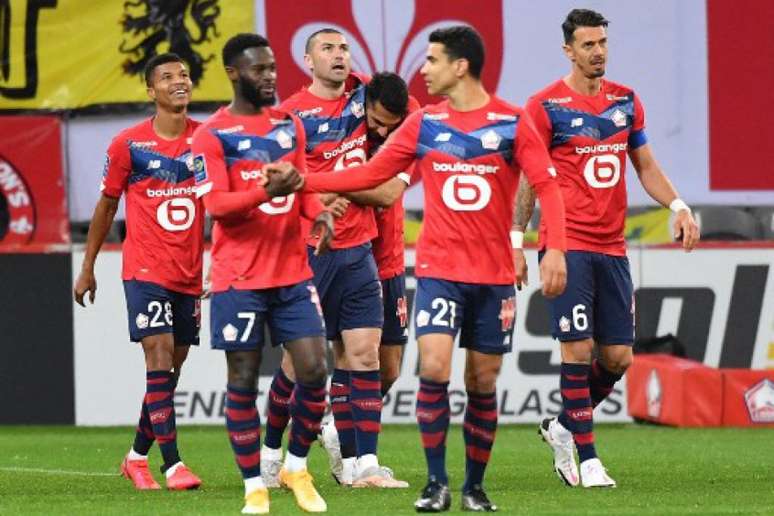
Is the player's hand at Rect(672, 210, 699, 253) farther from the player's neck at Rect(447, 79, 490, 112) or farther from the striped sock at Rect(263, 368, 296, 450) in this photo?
the striped sock at Rect(263, 368, 296, 450)

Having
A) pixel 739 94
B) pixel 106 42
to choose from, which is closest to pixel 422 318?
pixel 106 42

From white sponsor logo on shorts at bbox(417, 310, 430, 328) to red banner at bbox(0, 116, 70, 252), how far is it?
7605 mm

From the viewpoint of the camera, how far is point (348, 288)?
32.8 ft

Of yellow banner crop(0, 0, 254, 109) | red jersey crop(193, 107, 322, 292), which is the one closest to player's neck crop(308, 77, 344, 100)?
red jersey crop(193, 107, 322, 292)

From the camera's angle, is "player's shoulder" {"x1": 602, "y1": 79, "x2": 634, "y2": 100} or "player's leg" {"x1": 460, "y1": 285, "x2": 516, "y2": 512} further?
"player's shoulder" {"x1": 602, "y1": 79, "x2": 634, "y2": 100}

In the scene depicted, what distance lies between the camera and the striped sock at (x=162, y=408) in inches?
400

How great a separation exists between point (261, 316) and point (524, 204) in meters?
2.08

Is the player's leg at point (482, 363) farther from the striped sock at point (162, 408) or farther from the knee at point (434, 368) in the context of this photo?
the striped sock at point (162, 408)

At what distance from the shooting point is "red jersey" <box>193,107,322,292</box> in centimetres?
839

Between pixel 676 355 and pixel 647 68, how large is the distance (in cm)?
236

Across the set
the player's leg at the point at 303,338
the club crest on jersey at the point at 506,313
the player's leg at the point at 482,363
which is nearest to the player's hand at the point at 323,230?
the player's leg at the point at 303,338

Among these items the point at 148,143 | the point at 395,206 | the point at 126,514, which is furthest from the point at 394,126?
the point at 126,514

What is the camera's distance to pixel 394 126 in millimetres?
10156

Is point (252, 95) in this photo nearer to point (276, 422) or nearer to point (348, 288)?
point (348, 288)
